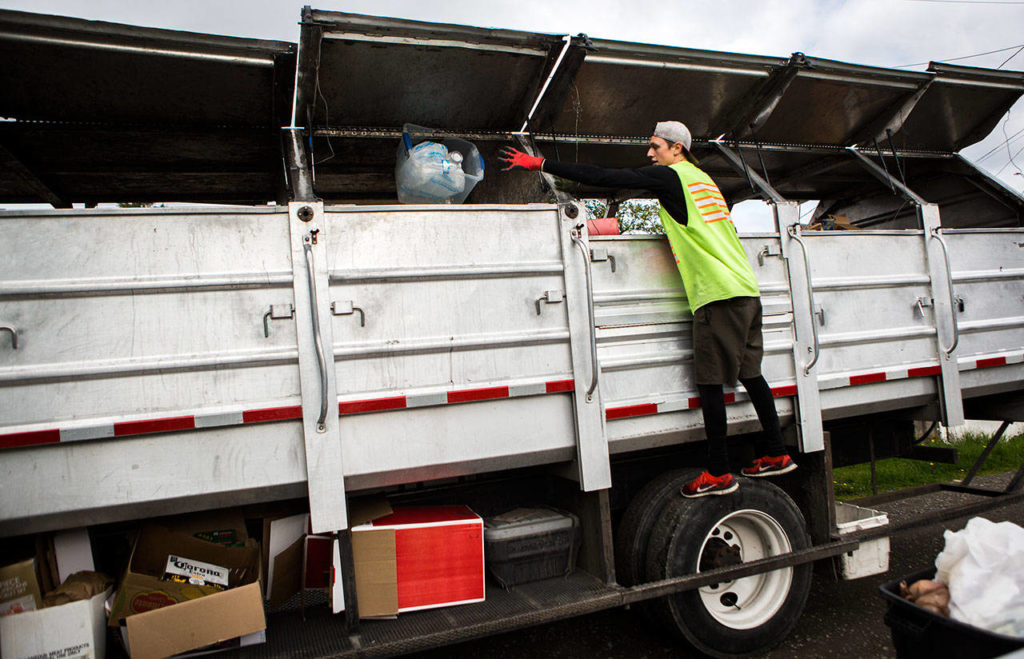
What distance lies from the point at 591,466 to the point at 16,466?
218 cm

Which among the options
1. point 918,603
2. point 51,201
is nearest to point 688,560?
point 918,603

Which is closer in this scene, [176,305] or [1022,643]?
[1022,643]

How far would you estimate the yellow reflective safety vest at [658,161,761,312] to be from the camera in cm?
310

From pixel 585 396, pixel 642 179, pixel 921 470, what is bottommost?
pixel 921 470

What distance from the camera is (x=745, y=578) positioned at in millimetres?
3344

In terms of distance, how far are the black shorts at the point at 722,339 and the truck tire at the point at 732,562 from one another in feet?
1.88

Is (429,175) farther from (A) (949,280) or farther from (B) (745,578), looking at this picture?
(A) (949,280)

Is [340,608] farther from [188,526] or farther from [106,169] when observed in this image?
[106,169]

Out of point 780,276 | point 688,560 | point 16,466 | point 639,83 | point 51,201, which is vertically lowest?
point 688,560

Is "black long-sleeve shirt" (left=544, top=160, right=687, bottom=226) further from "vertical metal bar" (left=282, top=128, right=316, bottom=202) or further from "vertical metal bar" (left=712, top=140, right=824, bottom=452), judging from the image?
"vertical metal bar" (left=282, top=128, right=316, bottom=202)

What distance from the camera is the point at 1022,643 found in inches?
72.3

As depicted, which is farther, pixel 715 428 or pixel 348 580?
pixel 715 428

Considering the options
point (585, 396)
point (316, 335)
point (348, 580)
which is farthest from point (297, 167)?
point (348, 580)

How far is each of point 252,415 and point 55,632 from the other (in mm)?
950
